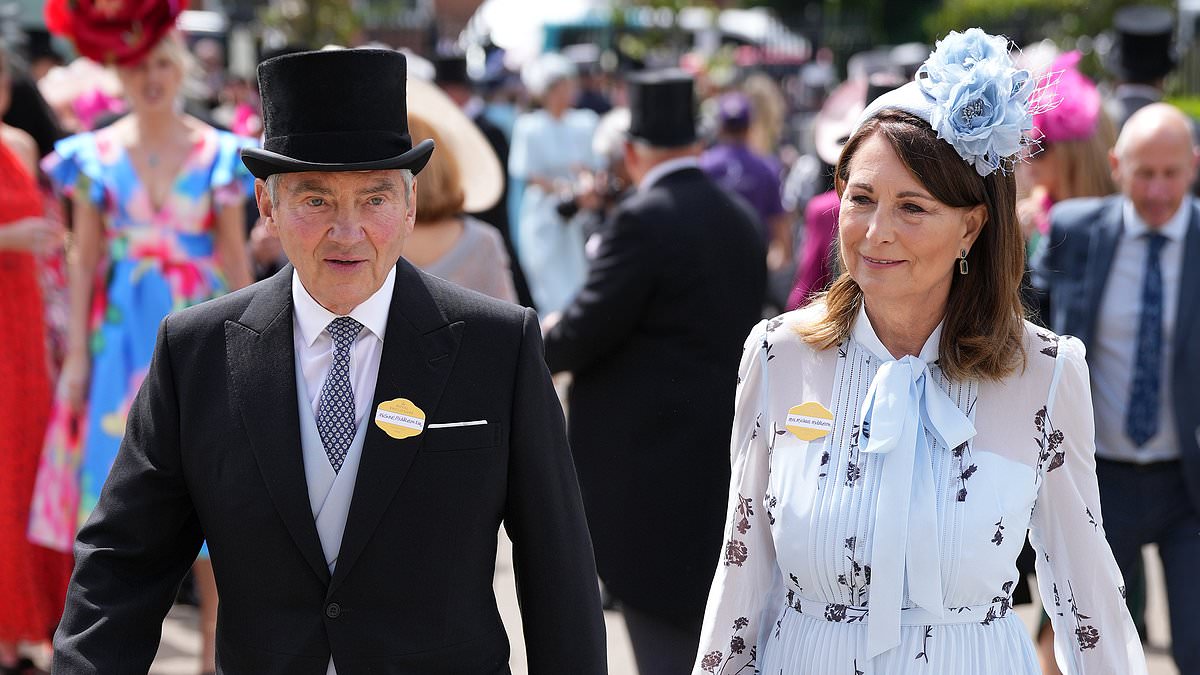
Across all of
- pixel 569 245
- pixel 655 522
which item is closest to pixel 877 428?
pixel 655 522

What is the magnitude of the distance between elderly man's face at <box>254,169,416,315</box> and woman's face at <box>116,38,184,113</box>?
292 cm

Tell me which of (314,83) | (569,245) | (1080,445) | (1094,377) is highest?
(314,83)

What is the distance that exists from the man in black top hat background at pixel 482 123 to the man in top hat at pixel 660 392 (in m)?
4.39

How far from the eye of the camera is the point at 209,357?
273cm

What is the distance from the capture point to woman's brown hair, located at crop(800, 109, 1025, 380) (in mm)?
2967

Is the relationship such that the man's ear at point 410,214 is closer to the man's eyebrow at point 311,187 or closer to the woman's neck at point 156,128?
the man's eyebrow at point 311,187

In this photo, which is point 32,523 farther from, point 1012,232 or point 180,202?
point 1012,232

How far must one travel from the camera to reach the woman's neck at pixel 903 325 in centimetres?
310

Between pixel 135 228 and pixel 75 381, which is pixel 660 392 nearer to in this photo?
pixel 135 228

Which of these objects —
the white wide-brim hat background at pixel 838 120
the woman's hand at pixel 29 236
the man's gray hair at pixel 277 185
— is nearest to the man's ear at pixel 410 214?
the man's gray hair at pixel 277 185

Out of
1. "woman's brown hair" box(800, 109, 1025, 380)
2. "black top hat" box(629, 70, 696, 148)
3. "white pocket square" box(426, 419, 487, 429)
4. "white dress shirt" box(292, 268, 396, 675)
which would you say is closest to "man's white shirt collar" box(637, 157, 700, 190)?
"black top hat" box(629, 70, 696, 148)

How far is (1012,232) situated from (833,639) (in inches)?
35.5

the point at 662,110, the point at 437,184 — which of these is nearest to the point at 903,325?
the point at 437,184

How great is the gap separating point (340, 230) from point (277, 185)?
0.57 ft
